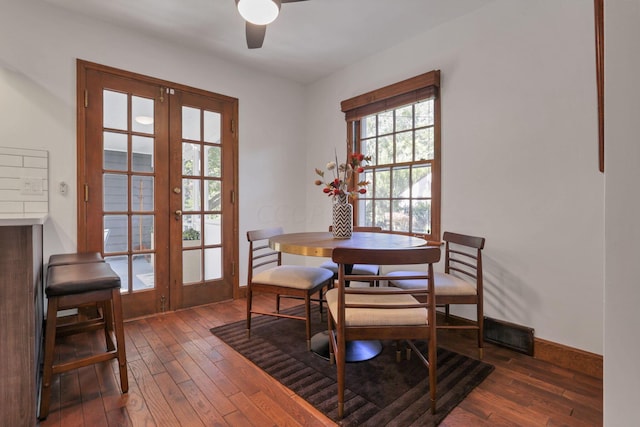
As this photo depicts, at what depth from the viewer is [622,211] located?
0.67 metres

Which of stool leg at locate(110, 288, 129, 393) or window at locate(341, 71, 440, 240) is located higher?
window at locate(341, 71, 440, 240)

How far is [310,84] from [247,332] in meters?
3.09

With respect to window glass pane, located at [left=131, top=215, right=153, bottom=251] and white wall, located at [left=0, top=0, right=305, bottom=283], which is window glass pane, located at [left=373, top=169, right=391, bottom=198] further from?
window glass pane, located at [left=131, top=215, right=153, bottom=251]

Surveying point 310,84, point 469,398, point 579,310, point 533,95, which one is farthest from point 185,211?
point 579,310

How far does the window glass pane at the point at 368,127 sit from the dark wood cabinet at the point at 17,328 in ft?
9.34

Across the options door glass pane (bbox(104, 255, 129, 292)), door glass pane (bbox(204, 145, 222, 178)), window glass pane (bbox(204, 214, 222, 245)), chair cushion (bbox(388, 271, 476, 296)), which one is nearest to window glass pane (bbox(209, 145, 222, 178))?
door glass pane (bbox(204, 145, 222, 178))

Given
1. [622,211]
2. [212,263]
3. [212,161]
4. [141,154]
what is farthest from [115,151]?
[622,211]

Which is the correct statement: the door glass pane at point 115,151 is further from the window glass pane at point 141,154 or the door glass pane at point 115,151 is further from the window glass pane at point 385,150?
the window glass pane at point 385,150

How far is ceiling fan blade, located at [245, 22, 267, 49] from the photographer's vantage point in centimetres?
207

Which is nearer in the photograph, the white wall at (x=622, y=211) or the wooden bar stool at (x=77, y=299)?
the white wall at (x=622, y=211)

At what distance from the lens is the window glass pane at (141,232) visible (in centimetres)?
275

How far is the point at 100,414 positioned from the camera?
148 centimetres

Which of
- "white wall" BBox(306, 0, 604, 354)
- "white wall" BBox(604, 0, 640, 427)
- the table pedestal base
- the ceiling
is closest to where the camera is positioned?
"white wall" BBox(604, 0, 640, 427)

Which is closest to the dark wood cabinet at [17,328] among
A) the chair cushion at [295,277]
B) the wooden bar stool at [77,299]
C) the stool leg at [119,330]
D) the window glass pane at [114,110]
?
the wooden bar stool at [77,299]
